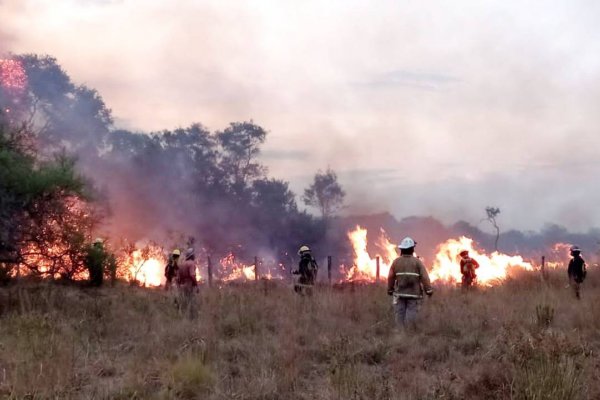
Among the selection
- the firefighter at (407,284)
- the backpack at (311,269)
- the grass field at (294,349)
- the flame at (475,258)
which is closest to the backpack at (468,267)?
the grass field at (294,349)

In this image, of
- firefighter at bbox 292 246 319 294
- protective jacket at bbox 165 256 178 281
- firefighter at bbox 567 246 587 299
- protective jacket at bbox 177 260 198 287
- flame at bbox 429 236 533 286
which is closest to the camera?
protective jacket at bbox 177 260 198 287

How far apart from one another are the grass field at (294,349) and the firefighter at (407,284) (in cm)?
29

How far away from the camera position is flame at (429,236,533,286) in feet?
71.5

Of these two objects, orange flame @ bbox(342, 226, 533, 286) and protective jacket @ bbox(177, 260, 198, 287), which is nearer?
protective jacket @ bbox(177, 260, 198, 287)

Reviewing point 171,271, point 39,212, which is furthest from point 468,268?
point 39,212

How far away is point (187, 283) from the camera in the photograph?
1173cm

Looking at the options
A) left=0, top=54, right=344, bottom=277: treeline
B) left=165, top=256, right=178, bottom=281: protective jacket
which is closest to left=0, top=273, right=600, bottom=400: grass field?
left=165, top=256, right=178, bottom=281: protective jacket

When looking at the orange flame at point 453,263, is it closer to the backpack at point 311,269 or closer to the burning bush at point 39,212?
the backpack at point 311,269

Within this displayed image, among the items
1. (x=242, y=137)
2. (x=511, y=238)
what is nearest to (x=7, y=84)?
(x=242, y=137)

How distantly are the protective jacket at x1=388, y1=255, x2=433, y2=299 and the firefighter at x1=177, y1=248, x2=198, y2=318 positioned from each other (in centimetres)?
381

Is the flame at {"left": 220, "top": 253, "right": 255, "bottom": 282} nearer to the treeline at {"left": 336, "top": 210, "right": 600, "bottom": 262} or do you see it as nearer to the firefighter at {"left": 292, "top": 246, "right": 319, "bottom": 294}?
the treeline at {"left": 336, "top": 210, "right": 600, "bottom": 262}

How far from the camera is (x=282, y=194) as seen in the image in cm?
4188

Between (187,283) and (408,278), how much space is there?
175 inches

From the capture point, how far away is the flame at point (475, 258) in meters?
21.8
